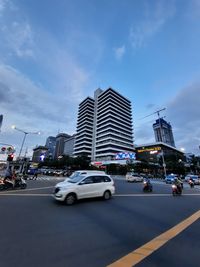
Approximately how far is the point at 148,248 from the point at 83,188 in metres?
6.36

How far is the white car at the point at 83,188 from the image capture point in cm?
970

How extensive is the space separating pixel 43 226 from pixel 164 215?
5.54 m

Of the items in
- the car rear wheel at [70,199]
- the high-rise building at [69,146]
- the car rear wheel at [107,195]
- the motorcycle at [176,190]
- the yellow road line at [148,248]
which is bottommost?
the yellow road line at [148,248]

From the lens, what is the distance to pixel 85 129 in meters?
131

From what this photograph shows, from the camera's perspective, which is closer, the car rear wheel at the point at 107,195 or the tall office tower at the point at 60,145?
the car rear wheel at the point at 107,195

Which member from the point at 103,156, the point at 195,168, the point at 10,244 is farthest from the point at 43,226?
the point at 103,156

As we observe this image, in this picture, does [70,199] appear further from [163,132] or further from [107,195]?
[163,132]

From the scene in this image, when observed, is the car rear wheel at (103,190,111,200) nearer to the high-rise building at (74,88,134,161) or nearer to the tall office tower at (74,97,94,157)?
the high-rise building at (74,88,134,161)

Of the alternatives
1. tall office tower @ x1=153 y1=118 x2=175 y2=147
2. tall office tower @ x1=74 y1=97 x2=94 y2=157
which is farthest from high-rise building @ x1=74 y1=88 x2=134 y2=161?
tall office tower @ x1=153 y1=118 x2=175 y2=147

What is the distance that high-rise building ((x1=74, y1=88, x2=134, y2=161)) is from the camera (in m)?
115

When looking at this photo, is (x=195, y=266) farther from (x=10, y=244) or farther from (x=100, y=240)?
(x=10, y=244)

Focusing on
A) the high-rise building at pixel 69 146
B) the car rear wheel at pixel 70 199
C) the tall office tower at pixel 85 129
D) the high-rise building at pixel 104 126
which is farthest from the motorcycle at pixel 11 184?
the high-rise building at pixel 69 146

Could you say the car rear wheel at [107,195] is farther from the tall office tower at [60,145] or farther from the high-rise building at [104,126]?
the tall office tower at [60,145]

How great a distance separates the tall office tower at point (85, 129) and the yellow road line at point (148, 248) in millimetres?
119986
